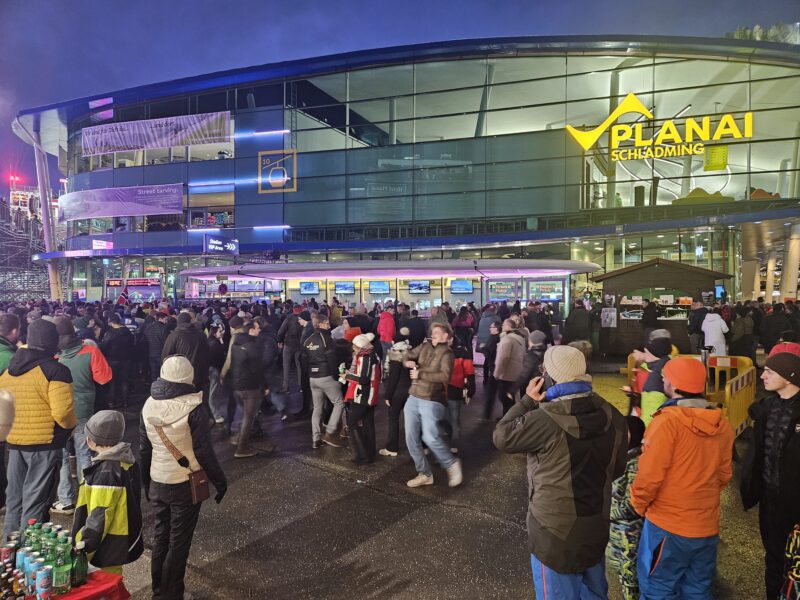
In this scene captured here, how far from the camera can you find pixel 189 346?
709cm

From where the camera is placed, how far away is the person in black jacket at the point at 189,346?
704cm

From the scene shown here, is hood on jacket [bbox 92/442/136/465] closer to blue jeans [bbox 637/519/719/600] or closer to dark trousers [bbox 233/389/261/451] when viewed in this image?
blue jeans [bbox 637/519/719/600]

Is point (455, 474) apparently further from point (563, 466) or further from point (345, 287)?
point (345, 287)

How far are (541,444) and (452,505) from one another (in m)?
3.17

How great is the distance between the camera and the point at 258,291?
90.0 feet

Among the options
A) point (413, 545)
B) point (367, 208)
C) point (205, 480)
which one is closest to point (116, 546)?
point (205, 480)

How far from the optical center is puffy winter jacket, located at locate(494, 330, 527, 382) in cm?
789

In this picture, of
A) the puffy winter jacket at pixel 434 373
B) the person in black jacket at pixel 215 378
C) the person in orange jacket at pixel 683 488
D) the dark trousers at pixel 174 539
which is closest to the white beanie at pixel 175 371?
the dark trousers at pixel 174 539

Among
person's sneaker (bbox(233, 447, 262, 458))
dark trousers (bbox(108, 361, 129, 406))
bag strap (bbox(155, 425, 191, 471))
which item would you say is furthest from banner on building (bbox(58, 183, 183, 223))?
bag strap (bbox(155, 425, 191, 471))

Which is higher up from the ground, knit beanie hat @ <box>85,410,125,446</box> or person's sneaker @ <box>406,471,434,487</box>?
knit beanie hat @ <box>85,410,125,446</box>

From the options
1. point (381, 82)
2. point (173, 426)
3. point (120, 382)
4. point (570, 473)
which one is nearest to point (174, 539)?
point (173, 426)

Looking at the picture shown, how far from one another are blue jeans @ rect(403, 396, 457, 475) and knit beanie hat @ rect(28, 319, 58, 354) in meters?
3.73

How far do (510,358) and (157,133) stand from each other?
115 feet

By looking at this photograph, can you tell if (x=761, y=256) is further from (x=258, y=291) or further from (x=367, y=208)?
(x=258, y=291)
